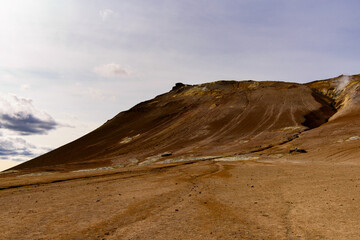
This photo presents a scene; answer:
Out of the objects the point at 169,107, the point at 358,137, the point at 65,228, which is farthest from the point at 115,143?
the point at 65,228

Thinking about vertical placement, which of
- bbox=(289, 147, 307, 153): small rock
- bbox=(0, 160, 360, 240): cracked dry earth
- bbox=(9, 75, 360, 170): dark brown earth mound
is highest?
bbox=(9, 75, 360, 170): dark brown earth mound

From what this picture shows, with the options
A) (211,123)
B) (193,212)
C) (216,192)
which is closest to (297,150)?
(216,192)

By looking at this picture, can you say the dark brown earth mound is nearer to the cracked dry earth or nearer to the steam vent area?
the steam vent area

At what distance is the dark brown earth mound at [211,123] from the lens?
129ft

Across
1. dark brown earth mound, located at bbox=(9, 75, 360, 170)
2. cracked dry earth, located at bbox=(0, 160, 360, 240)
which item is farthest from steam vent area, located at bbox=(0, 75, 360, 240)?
dark brown earth mound, located at bbox=(9, 75, 360, 170)

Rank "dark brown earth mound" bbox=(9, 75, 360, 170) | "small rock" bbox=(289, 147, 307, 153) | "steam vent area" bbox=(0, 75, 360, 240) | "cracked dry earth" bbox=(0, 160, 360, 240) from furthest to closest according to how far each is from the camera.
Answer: "dark brown earth mound" bbox=(9, 75, 360, 170) → "small rock" bbox=(289, 147, 307, 153) → "steam vent area" bbox=(0, 75, 360, 240) → "cracked dry earth" bbox=(0, 160, 360, 240)

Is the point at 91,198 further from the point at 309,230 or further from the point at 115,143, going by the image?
the point at 115,143

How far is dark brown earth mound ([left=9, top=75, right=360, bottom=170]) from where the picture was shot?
3940 centimetres

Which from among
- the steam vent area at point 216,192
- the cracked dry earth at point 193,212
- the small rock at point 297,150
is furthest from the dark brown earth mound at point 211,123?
the cracked dry earth at point 193,212

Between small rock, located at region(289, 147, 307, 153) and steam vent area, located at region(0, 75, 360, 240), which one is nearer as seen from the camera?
steam vent area, located at region(0, 75, 360, 240)

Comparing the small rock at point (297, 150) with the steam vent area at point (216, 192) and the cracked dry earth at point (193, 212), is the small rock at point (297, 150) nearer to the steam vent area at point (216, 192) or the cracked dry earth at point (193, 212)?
the steam vent area at point (216, 192)

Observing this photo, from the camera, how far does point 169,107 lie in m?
67.8

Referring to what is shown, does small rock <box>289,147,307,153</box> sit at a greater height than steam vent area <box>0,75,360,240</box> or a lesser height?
lesser

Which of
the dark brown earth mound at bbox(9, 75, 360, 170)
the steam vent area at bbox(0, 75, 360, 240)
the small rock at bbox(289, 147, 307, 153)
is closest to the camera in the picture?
the steam vent area at bbox(0, 75, 360, 240)
